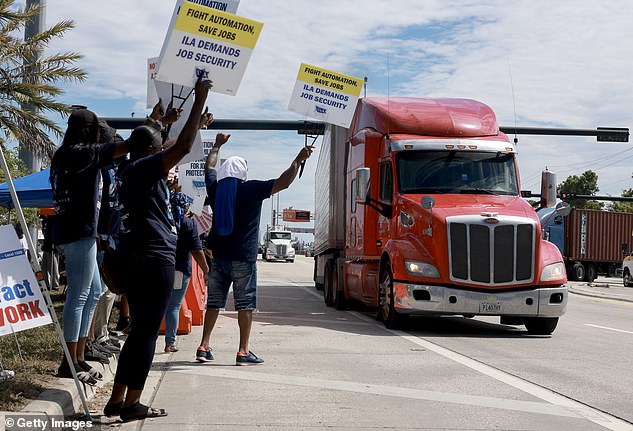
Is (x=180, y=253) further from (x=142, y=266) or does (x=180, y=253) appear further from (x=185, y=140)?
(x=185, y=140)

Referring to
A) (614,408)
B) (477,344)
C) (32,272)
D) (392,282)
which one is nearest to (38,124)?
(392,282)

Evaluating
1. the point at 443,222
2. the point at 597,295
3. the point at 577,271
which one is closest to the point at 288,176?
the point at 443,222

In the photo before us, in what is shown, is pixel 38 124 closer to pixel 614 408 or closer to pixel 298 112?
pixel 298 112

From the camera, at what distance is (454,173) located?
42.4ft

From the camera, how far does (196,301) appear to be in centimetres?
1285

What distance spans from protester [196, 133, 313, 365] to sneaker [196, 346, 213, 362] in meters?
0.50

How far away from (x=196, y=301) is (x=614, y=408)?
24.3ft

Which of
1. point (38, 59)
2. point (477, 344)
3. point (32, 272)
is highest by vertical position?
point (38, 59)

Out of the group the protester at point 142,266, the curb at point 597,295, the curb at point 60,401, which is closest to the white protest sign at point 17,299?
the curb at point 60,401

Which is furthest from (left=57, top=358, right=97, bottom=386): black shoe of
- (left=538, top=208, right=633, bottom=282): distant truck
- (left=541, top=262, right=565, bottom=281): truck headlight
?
(left=538, top=208, right=633, bottom=282): distant truck

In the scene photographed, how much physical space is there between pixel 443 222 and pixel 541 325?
2396 mm

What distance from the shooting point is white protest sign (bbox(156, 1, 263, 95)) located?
749 cm

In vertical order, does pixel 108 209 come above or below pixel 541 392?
above

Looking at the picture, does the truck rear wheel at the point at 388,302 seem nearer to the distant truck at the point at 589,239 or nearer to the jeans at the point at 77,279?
the jeans at the point at 77,279
